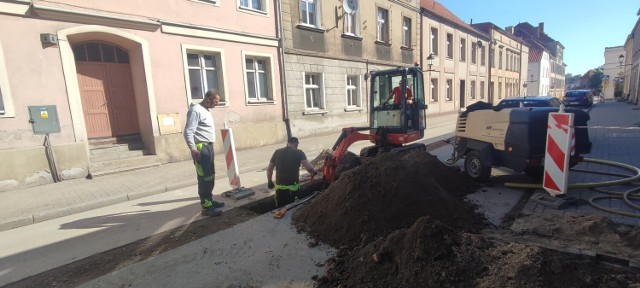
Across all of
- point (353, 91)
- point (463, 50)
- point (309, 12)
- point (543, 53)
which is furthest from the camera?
point (543, 53)

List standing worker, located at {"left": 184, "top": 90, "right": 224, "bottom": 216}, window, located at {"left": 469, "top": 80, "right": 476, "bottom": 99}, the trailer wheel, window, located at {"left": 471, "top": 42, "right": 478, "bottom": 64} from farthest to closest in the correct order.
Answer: window, located at {"left": 469, "top": 80, "right": 476, "bottom": 99} → window, located at {"left": 471, "top": 42, "right": 478, "bottom": 64} → the trailer wheel → standing worker, located at {"left": 184, "top": 90, "right": 224, "bottom": 216}

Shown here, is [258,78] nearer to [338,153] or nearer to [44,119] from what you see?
[44,119]

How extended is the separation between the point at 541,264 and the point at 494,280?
1.38 ft

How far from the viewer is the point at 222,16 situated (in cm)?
1092

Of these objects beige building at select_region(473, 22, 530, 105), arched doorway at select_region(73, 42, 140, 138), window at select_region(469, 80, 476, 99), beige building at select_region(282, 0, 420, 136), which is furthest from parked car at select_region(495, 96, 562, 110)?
beige building at select_region(473, 22, 530, 105)

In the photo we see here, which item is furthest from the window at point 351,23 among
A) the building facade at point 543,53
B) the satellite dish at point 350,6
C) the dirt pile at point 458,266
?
the building facade at point 543,53

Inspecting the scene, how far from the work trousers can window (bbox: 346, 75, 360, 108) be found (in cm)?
1216

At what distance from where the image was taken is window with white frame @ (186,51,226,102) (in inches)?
416

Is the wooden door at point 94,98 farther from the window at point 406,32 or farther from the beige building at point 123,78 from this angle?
the window at point 406,32

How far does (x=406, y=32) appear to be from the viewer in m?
21.0

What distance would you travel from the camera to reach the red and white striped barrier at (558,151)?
4.52 meters

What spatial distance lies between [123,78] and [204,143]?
249 inches

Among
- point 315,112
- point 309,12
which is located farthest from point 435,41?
point 315,112

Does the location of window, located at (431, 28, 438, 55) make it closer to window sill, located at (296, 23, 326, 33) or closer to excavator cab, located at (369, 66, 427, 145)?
window sill, located at (296, 23, 326, 33)
